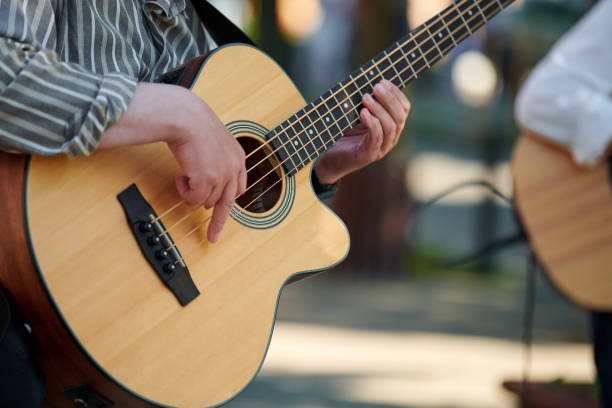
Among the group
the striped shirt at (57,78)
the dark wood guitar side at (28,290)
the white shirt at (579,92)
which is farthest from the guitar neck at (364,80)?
the white shirt at (579,92)

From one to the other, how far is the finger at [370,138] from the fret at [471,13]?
38 cm

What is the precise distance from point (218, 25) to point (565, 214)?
4.94ft

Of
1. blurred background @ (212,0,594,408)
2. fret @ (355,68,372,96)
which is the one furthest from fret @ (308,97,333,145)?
blurred background @ (212,0,594,408)

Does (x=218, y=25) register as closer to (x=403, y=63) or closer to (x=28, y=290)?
(x=403, y=63)

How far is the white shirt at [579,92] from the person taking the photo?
7.37 ft

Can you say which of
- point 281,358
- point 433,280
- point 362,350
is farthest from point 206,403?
point 433,280

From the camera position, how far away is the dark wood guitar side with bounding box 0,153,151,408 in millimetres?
1088

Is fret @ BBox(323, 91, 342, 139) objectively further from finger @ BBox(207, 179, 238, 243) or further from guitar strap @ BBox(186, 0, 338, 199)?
finger @ BBox(207, 179, 238, 243)

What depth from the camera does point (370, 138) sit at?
1626mm

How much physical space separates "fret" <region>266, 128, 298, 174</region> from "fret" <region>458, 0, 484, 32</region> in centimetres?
60

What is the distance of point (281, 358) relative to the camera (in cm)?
373

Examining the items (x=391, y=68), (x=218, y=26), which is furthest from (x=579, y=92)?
(x=218, y=26)

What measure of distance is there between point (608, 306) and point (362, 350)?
81.3 inches

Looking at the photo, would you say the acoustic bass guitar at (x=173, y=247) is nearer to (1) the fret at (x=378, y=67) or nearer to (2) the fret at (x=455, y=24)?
(1) the fret at (x=378, y=67)
